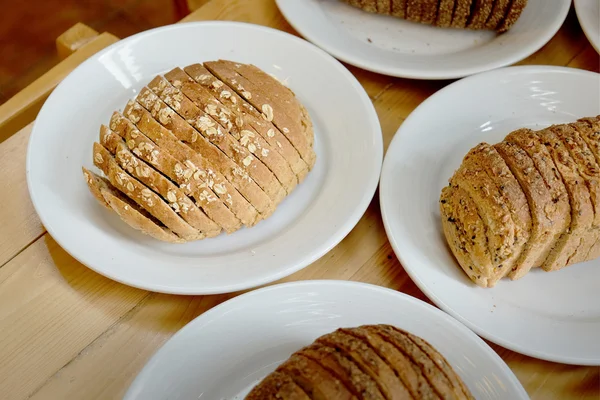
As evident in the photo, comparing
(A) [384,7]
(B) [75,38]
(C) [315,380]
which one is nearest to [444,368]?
(C) [315,380]

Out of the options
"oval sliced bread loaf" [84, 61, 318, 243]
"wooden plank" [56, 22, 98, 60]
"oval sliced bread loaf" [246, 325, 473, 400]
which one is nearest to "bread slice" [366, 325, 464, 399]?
"oval sliced bread loaf" [246, 325, 473, 400]

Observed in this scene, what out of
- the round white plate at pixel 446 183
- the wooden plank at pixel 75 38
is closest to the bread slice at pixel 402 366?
the round white plate at pixel 446 183

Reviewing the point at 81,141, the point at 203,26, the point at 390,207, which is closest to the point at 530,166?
the point at 390,207

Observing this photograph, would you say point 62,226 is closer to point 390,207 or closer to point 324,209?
point 324,209

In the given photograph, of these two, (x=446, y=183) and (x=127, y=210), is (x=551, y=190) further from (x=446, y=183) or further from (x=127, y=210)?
(x=127, y=210)

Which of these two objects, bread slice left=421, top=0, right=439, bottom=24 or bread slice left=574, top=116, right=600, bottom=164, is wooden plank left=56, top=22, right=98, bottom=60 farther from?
bread slice left=574, top=116, right=600, bottom=164

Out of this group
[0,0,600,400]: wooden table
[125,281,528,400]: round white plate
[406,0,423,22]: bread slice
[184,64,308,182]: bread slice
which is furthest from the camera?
[406,0,423,22]: bread slice
